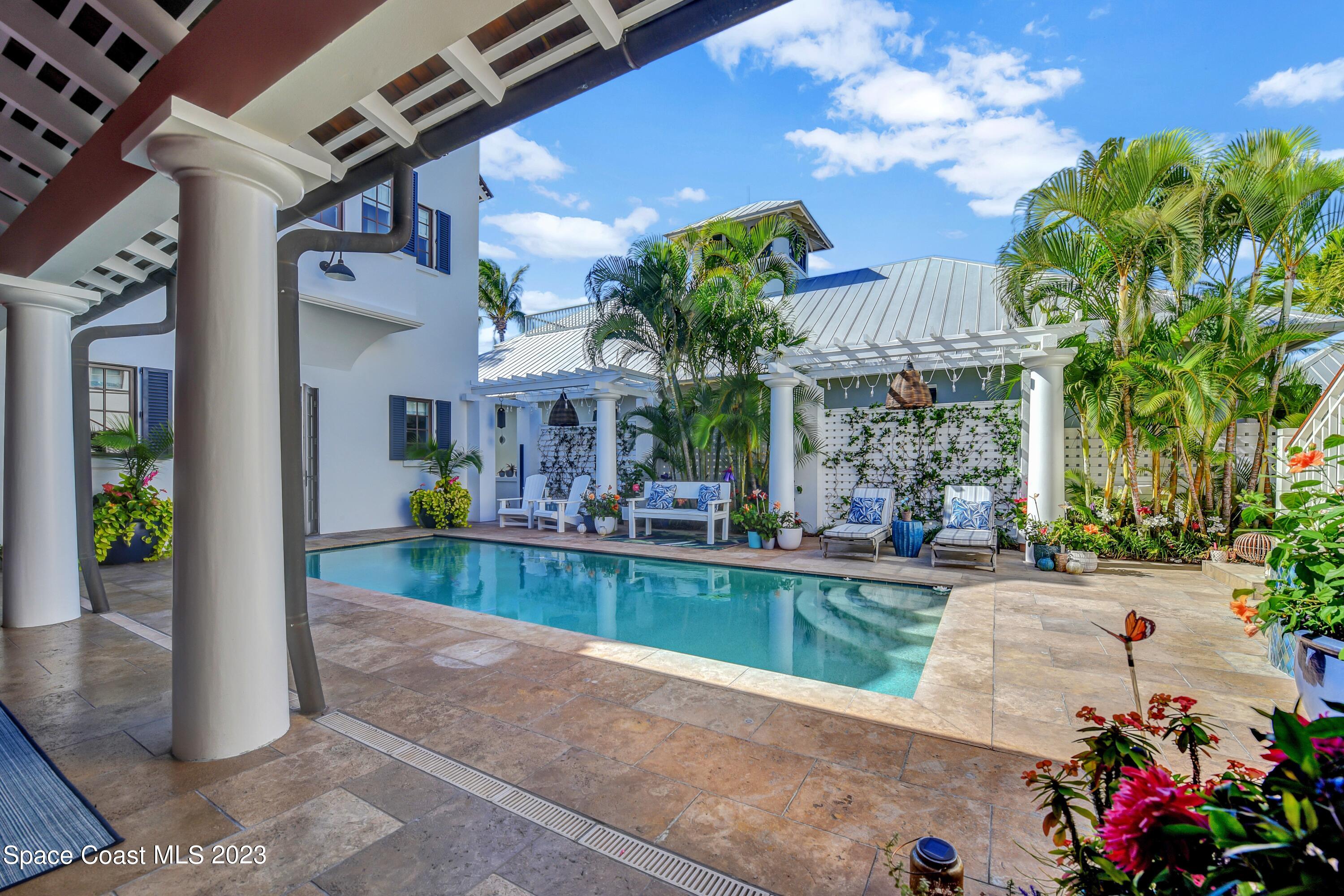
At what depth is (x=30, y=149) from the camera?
3541 mm

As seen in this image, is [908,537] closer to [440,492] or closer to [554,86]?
[554,86]

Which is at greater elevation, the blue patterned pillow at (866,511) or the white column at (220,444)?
the white column at (220,444)

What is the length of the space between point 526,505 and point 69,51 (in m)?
9.62

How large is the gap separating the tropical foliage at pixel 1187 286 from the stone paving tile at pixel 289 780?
26.2 ft

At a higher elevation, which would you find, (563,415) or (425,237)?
(425,237)

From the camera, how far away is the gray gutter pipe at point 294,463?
121 inches

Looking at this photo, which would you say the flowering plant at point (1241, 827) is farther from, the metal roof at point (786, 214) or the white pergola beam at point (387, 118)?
the metal roof at point (786, 214)

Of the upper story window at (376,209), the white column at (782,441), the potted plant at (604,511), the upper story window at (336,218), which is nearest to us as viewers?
the upper story window at (336,218)

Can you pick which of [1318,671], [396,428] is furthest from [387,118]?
[396,428]

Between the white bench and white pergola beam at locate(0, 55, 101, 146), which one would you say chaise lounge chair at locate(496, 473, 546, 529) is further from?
white pergola beam at locate(0, 55, 101, 146)

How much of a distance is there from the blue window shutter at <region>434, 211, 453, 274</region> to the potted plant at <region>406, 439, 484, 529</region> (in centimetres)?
355

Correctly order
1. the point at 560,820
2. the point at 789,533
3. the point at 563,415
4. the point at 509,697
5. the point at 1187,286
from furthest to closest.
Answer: the point at 563,415 → the point at 789,533 → the point at 1187,286 → the point at 509,697 → the point at 560,820

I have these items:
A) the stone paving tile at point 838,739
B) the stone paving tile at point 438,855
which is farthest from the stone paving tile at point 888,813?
the stone paving tile at point 438,855

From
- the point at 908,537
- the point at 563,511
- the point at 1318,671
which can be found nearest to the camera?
the point at 1318,671
